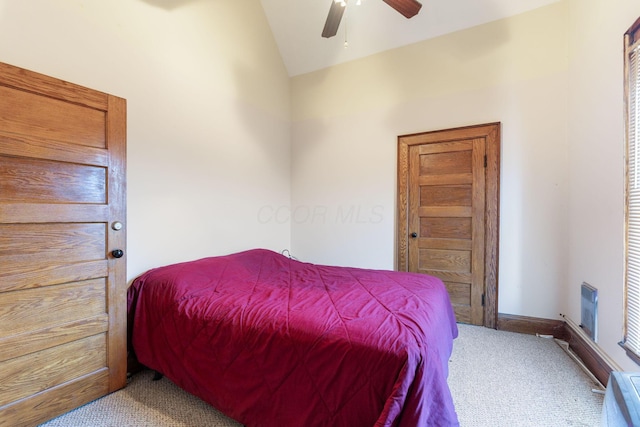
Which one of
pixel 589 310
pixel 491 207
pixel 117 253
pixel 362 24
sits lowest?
pixel 589 310

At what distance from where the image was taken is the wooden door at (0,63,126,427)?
1388 millimetres

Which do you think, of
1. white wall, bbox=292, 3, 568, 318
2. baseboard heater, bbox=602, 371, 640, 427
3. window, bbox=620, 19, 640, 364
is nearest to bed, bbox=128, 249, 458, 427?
baseboard heater, bbox=602, 371, 640, 427

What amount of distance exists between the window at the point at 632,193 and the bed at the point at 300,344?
3.09ft

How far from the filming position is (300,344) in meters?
1.24

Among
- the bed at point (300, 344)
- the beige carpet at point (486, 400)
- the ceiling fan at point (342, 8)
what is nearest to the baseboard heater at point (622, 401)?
the bed at point (300, 344)

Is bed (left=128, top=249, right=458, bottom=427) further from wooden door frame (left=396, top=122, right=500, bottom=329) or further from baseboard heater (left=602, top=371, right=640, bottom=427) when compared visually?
wooden door frame (left=396, top=122, right=500, bottom=329)

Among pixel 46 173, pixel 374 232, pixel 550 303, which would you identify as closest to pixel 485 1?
pixel 374 232

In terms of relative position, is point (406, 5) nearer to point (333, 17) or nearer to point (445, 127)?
point (333, 17)

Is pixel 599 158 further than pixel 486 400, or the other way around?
pixel 599 158

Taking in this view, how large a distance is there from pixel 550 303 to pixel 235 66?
3.99 meters

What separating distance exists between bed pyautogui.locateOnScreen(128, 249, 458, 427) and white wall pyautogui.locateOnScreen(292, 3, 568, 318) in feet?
3.99

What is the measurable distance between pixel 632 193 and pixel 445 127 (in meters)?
1.68

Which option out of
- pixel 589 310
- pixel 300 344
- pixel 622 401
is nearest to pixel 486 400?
pixel 622 401

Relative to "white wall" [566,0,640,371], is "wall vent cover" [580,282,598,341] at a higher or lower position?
lower
